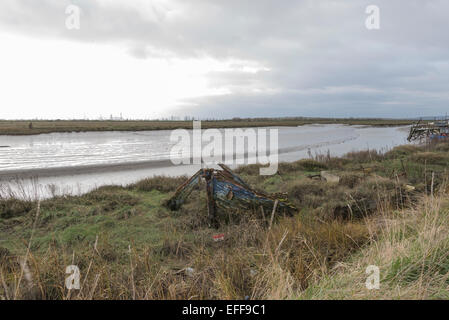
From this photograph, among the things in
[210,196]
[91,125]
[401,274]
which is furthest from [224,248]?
[91,125]

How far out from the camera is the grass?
3.11 metres

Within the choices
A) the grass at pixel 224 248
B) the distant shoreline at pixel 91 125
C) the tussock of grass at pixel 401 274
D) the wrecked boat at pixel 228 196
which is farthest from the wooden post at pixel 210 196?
the distant shoreline at pixel 91 125

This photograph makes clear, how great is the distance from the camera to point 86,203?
8.76 m

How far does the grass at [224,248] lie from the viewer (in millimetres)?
3113

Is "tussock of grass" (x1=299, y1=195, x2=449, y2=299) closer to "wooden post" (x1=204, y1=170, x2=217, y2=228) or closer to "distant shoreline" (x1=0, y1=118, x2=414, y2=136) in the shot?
"wooden post" (x1=204, y1=170, x2=217, y2=228)

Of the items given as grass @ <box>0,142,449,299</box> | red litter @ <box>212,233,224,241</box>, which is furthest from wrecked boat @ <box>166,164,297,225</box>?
red litter @ <box>212,233,224,241</box>

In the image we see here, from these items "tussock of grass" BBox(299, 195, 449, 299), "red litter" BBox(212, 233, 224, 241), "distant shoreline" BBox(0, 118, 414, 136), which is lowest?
"red litter" BBox(212, 233, 224, 241)

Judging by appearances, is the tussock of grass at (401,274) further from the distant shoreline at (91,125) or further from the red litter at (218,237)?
the distant shoreline at (91,125)

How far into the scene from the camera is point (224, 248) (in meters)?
5.27

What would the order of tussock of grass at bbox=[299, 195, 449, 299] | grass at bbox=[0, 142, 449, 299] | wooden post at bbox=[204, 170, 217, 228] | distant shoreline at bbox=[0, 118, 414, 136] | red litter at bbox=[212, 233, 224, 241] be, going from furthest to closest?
distant shoreline at bbox=[0, 118, 414, 136] < wooden post at bbox=[204, 170, 217, 228] < red litter at bbox=[212, 233, 224, 241] < grass at bbox=[0, 142, 449, 299] < tussock of grass at bbox=[299, 195, 449, 299]
